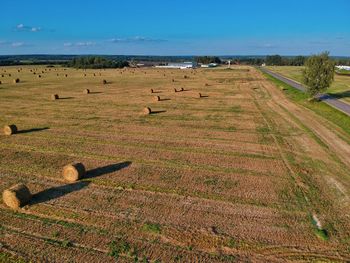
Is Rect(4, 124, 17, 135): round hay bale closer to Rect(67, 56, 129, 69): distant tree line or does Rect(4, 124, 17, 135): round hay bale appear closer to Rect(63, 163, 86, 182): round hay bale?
Rect(63, 163, 86, 182): round hay bale

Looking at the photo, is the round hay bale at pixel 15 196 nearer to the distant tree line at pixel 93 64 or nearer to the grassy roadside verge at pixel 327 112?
the grassy roadside verge at pixel 327 112

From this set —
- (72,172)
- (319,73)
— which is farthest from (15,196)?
(319,73)

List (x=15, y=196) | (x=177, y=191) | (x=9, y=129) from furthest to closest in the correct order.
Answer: (x=9, y=129)
(x=177, y=191)
(x=15, y=196)

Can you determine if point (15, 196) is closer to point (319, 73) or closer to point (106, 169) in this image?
point (106, 169)

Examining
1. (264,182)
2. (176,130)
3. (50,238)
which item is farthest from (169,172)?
(176,130)

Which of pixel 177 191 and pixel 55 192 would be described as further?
pixel 177 191

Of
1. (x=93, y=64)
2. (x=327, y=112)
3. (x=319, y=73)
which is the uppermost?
(x=319, y=73)

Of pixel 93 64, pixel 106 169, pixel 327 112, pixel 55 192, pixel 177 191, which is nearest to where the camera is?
pixel 55 192
